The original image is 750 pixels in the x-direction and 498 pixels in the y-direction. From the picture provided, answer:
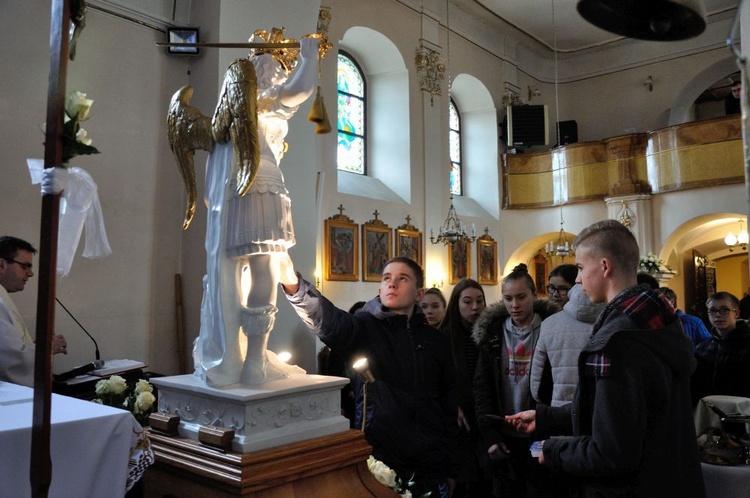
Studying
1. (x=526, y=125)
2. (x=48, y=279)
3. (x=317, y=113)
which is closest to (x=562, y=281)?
(x=317, y=113)

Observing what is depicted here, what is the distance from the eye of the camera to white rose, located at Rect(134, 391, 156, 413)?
10.4ft

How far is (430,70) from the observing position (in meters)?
12.4

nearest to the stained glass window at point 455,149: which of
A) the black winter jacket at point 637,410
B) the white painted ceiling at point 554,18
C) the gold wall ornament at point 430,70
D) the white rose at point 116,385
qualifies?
the gold wall ornament at point 430,70

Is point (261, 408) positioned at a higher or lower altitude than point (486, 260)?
lower

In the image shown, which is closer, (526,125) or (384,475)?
(384,475)

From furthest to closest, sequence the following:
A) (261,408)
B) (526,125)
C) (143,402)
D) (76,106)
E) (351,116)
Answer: (526,125)
(351,116)
(143,402)
(261,408)
(76,106)

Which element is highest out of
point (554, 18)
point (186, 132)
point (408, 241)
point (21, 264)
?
point (554, 18)

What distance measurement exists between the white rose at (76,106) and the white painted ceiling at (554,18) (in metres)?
12.8

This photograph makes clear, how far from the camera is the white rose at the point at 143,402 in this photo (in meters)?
3.18

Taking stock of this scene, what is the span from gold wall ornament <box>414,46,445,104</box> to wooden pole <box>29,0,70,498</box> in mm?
11222

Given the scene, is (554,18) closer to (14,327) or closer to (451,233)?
(451,233)

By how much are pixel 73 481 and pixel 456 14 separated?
43.2 ft

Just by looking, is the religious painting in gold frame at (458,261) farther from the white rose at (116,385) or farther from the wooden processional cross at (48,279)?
the wooden processional cross at (48,279)

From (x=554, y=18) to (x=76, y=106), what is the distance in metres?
14.5
